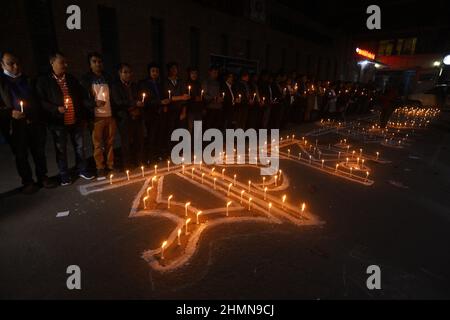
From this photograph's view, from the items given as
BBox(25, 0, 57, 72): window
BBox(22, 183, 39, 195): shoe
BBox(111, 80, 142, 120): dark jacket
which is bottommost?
BBox(22, 183, 39, 195): shoe

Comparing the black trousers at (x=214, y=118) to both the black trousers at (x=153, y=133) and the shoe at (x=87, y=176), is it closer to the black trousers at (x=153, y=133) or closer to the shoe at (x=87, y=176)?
the black trousers at (x=153, y=133)

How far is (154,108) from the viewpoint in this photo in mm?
6781

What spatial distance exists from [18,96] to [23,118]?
0.38 metres

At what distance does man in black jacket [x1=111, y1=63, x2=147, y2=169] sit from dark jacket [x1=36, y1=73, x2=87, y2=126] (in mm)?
742

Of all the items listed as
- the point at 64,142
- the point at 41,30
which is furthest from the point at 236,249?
the point at 41,30

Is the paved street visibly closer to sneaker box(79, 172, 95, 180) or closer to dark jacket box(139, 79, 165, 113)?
sneaker box(79, 172, 95, 180)

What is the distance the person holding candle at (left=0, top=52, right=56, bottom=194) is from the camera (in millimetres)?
4566

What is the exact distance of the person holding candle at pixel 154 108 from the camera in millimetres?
6613

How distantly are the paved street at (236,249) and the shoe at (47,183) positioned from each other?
166 mm

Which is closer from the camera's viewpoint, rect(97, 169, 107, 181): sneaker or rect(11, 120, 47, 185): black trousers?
rect(11, 120, 47, 185): black trousers

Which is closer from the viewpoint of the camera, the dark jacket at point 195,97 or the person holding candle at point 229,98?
the dark jacket at point 195,97

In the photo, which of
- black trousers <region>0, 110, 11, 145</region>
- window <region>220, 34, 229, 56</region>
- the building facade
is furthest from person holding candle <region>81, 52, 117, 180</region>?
window <region>220, 34, 229, 56</region>

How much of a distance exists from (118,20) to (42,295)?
11585 mm

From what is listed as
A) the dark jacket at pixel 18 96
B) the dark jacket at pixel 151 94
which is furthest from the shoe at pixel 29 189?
the dark jacket at pixel 151 94
